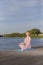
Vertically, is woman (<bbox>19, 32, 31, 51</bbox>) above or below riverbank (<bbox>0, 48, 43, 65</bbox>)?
above

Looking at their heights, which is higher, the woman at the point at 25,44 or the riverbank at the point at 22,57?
the woman at the point at 25,44

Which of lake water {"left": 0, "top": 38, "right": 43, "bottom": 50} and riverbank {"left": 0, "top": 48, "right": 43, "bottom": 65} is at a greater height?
lake water {"left": 0, "top": 38, "right": 43, "bottom": 50}

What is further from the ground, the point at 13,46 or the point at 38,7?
the point at 38,7

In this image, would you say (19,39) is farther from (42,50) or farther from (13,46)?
(42,50)

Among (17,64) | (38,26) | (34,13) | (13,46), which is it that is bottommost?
(17,64)

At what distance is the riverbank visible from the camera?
1.10 meters

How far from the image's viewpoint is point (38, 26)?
3.80 feet

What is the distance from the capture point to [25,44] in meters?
1.14

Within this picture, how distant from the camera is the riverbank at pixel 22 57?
1096 mm

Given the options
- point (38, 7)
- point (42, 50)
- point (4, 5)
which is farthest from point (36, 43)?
point (4, 5)

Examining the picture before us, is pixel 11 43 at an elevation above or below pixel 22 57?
above

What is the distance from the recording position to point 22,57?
112 cm

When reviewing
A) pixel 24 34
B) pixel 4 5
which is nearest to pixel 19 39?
pixel 24 34

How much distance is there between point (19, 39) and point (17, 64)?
0.70 ft
